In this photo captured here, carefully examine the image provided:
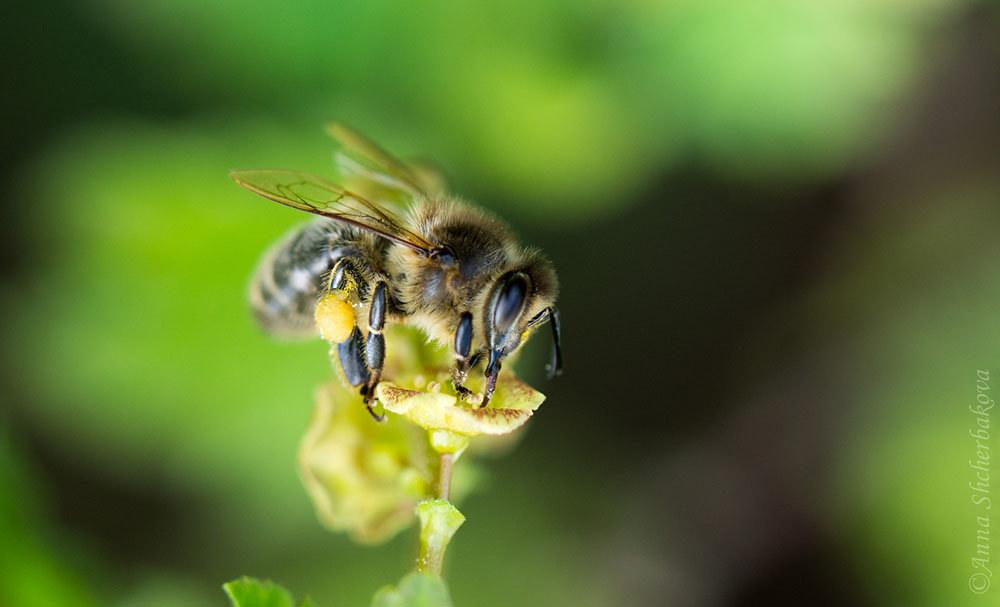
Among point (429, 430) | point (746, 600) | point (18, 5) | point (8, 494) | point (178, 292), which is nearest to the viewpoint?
point (429, 430)

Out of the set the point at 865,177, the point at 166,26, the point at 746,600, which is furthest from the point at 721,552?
the point at 166,26

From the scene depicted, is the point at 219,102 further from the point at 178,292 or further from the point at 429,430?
the point at 429,430

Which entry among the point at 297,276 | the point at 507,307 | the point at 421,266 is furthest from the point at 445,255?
the point at 297,276

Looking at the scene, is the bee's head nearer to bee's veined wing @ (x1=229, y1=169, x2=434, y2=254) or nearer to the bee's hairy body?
the bee's hairy body

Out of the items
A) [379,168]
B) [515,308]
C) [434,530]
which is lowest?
[434,530]

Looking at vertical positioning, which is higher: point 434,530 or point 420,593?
point 434,530

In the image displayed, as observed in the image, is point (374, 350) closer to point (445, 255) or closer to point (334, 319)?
point (334, 319)
